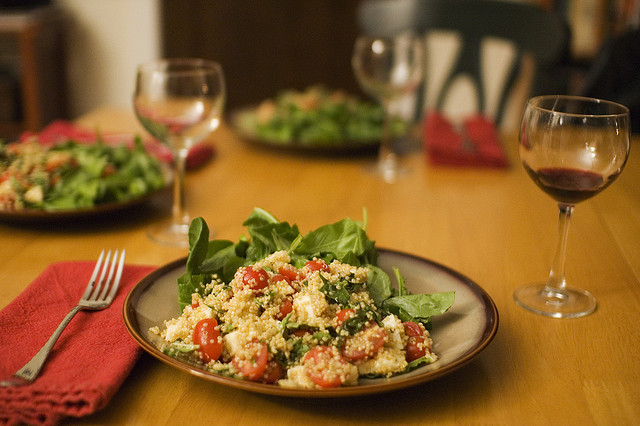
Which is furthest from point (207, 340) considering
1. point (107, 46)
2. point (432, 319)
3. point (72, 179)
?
point (107, 46)

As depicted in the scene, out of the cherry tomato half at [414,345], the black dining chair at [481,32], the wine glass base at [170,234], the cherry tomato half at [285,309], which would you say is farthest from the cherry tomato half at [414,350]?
the black dining chair at [481,32]

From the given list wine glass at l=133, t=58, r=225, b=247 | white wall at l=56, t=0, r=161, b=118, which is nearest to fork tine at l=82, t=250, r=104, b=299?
wine glass at l=133, t=58, r=225, b=247

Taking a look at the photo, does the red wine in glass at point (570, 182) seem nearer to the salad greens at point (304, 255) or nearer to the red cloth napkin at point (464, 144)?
the salad greens at point (304, 255)

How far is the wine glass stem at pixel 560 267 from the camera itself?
3.08ft

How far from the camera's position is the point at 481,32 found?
7.31 feet

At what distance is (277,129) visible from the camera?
68.2 inches

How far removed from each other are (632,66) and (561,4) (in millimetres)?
1269

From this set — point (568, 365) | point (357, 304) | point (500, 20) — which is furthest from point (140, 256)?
point (500, 20)

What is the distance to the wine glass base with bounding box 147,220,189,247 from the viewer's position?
3.72 ft

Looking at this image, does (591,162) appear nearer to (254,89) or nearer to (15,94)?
(254,89)

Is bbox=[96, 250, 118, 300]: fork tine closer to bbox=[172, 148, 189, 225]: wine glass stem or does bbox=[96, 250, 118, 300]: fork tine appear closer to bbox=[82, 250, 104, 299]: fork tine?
bbox=[82, 250, 104, 299]: fork tine

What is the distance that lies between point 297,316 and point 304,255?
0.16 meters

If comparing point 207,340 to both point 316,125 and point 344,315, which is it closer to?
point 344,315

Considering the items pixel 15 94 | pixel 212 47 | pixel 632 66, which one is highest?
pixel 632 66
